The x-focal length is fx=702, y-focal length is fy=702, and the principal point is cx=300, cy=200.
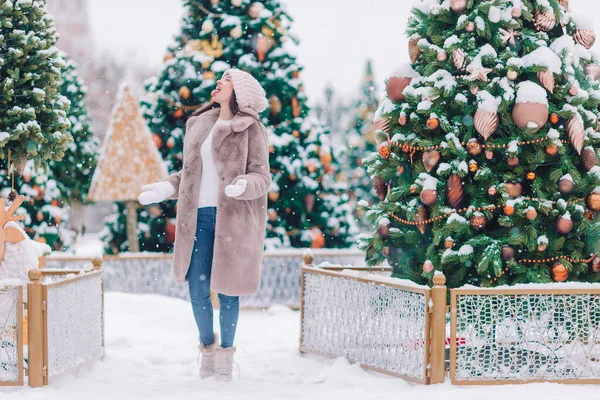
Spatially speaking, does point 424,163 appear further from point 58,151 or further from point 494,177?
point 58,151

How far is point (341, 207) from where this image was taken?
961 centimetres

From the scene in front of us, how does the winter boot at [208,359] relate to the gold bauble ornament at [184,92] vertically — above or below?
below

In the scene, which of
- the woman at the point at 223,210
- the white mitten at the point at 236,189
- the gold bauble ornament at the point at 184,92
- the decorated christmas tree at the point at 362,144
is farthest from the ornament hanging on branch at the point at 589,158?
the decorated christmas tree at the point at 362,144

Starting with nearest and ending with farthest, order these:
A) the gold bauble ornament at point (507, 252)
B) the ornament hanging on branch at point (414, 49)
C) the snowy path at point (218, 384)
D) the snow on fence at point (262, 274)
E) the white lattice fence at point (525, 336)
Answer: the snowy path at point (218, 384) < the white lattice fence at point (525, 336) < the gold bauble ornament at point (507, 252) < the ornament hanging on branch at point (414, 49) < the snow on fence at point (262, 274)

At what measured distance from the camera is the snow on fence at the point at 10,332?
13.3 ft

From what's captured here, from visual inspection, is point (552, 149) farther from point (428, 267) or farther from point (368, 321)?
point (368, 321)

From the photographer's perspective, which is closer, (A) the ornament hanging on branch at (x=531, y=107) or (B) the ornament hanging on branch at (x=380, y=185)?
(A) the ornament hanging on branch at (x=531, y=107)

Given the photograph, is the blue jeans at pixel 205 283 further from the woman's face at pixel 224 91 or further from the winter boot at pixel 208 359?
the woman's face at pixel 224 91

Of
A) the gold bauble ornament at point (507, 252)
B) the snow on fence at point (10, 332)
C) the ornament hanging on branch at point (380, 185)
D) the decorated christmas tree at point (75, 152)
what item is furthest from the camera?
the decorated christmas tree at point (75, 152)

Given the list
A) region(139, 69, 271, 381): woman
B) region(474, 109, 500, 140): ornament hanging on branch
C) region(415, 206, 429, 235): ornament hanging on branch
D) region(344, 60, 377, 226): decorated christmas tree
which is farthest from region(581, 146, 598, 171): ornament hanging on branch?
region(344, 60, 377, 226): decorated christmas tree

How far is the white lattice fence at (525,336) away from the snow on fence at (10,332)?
252cm

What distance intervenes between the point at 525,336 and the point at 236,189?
1.93m

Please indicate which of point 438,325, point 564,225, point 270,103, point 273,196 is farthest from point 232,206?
point 270,103

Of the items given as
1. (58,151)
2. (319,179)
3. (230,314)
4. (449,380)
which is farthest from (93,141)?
(449,380)
